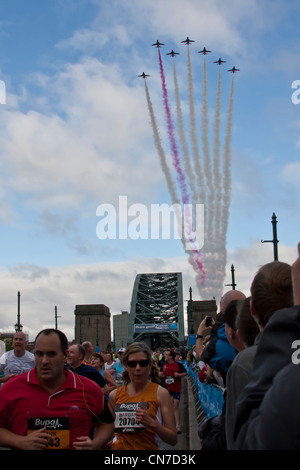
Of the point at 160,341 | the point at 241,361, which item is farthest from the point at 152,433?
the point at 160,341

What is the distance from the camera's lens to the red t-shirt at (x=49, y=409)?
162 inches

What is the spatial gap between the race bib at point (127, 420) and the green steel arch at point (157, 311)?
8804 centimetres

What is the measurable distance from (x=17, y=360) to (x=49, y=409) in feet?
18.9

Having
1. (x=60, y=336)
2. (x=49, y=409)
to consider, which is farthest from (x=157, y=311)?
(x=49, y=409)

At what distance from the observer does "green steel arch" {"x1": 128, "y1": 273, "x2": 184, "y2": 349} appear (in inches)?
3846

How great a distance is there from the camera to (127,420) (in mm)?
5285

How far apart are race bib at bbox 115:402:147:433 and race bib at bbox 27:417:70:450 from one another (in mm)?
1215

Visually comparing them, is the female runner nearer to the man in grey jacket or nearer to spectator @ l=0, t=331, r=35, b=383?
the man in grey jacket

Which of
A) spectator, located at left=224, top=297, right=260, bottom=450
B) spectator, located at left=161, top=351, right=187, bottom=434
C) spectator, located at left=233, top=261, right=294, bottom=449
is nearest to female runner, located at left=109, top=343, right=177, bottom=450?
spectator, located at left=224, top=297, right=260, bottom=450

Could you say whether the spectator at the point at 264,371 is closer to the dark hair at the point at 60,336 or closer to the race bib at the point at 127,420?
the dark hair at the point at 60,336

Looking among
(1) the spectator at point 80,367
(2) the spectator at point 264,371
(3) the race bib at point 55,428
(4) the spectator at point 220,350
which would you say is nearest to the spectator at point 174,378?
(1) the spectator at point 80,367

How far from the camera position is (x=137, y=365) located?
5.75 m

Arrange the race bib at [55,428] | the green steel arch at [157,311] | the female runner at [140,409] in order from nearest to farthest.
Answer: the race bib at [55,428] → the female runner at [140,409] → the green steel arch at [157,311]
